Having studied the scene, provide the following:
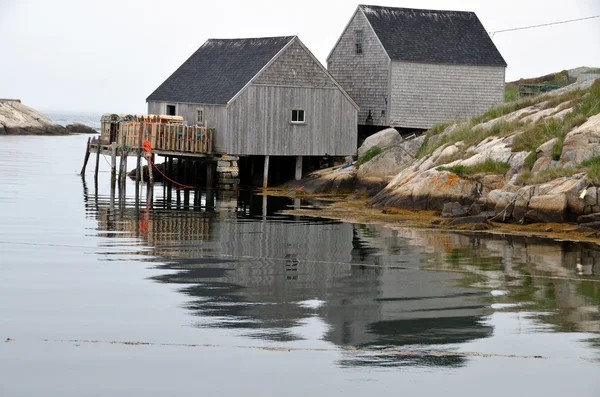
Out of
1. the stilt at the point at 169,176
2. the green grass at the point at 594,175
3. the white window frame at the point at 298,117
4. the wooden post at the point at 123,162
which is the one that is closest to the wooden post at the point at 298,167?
the white window frame at the point at 298,117

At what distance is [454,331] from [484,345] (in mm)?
710

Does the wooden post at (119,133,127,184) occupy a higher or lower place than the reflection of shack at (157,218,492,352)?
higher

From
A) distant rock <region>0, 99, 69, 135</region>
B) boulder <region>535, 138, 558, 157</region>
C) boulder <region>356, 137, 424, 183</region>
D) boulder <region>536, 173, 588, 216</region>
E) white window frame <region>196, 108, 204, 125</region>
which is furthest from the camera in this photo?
distant rock <region>0, 99, 69, 135</region>

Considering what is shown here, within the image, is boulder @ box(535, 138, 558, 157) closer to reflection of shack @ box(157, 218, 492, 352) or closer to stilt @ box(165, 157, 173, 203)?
reflection of shack @ box(157, 218, 492, 352)

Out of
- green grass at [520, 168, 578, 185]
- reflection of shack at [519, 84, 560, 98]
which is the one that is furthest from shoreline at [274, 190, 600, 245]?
reflection of shack at [519, 84, 560, 98]

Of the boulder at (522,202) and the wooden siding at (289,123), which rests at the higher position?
the wooden siding at (289,123)

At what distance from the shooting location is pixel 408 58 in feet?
151

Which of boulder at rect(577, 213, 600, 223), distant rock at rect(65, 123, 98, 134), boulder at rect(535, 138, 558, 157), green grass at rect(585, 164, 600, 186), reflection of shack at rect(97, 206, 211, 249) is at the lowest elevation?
reflection of shack at rect(97, 206, 211, 249)

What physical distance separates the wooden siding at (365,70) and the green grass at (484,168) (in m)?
15.7

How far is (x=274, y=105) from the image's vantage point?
1651 inches

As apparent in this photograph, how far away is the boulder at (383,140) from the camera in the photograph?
42.6 meters

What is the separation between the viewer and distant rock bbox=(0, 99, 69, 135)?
320 ft

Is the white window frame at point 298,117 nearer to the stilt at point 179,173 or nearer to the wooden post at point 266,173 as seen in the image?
the wooden post at point 266,173

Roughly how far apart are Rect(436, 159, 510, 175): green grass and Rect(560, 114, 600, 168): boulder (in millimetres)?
2079
